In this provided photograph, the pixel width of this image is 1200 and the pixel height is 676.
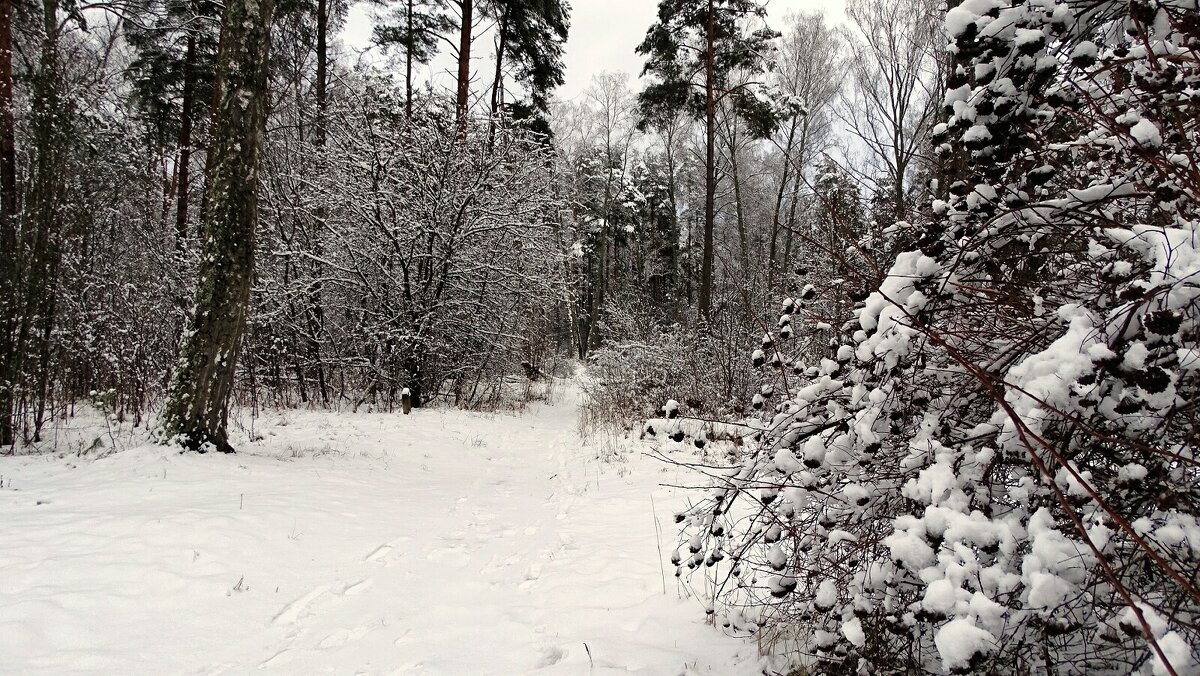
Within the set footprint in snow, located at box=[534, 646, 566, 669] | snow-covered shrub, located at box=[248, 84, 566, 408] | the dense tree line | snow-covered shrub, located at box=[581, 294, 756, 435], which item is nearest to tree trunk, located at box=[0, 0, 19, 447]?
the dense tree line

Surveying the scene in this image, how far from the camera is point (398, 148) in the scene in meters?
9.82

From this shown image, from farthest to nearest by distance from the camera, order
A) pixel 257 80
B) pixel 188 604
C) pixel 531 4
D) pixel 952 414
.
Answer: pixel 531 4, pixel 257 80, pixel 188 604, pixel 952 414

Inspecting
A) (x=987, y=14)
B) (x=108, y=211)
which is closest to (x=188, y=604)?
(x=987, y=14)

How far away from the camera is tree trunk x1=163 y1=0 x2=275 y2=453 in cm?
543

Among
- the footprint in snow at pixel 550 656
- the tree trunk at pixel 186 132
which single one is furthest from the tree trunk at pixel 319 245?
the footprint in snow at pixel 550 656

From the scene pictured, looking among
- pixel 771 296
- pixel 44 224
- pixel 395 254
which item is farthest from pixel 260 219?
pixel 771 296

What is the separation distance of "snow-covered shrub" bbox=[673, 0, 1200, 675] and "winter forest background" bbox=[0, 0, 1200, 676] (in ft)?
0.04

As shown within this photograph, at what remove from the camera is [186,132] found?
521 inches

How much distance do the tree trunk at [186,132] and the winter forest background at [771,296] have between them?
9 centimetres

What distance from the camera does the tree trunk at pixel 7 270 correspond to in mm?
5586

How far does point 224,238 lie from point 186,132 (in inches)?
416

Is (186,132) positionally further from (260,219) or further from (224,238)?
(224,238)

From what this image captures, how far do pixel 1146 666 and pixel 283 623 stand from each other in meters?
3.52

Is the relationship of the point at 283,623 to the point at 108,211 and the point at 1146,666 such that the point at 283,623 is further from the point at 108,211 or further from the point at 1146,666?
the point at 108,211
